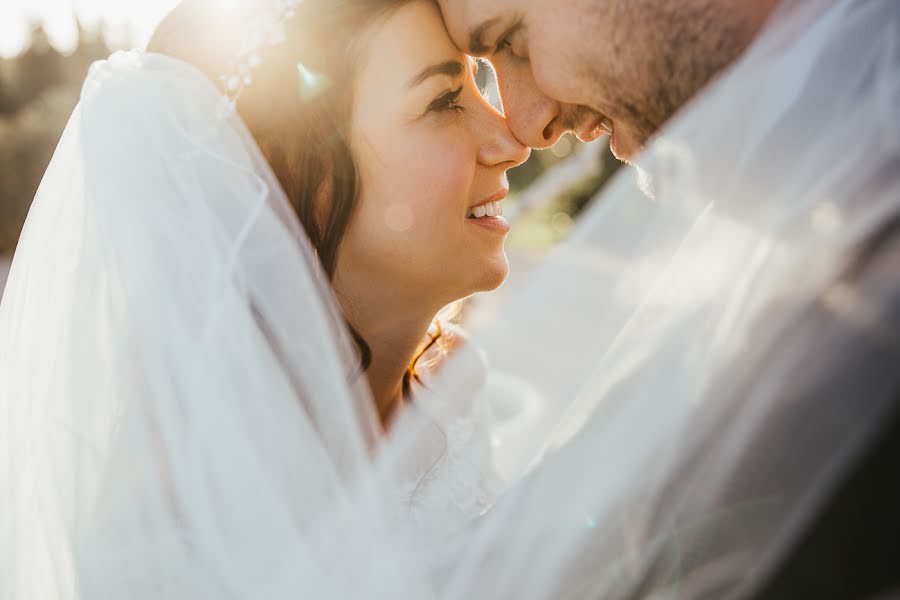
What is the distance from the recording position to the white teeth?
225 centimetres

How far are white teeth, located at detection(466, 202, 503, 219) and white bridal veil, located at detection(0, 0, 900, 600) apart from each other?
58 cm

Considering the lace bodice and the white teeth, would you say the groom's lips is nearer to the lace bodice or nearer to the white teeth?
the white teeth

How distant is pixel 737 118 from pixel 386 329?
1.38m

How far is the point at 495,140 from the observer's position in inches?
85.8

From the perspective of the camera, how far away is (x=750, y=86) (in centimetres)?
133

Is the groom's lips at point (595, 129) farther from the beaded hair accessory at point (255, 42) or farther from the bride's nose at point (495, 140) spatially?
the beaded hair accessory at point (255, 42)

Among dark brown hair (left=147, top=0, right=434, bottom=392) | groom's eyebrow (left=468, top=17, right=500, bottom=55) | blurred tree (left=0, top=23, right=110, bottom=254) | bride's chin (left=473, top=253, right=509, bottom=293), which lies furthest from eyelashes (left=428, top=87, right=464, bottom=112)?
blurred tree (left=0, top=23, right=110, bottom=254)

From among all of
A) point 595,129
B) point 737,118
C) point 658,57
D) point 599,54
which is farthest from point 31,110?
point 737,118

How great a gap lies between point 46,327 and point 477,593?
1.26m

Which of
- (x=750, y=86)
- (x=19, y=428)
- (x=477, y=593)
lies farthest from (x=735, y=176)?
(x=19, y=428)

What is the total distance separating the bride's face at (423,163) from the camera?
2018mm

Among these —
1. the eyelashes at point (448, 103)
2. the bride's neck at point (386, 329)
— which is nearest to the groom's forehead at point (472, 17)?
the eyelashes at point (448, 103)

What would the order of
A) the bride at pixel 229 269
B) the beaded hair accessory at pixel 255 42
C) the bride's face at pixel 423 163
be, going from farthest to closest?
the bride's face at pixel 423 163 → the beaded hair accessory at pixel 255 42 → the bride at pixel 229 269

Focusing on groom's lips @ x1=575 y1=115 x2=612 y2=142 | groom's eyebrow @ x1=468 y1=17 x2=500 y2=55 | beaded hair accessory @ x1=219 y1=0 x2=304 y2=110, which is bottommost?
groom's lips @ x1=575 y1=115 x2=612 y2=142
